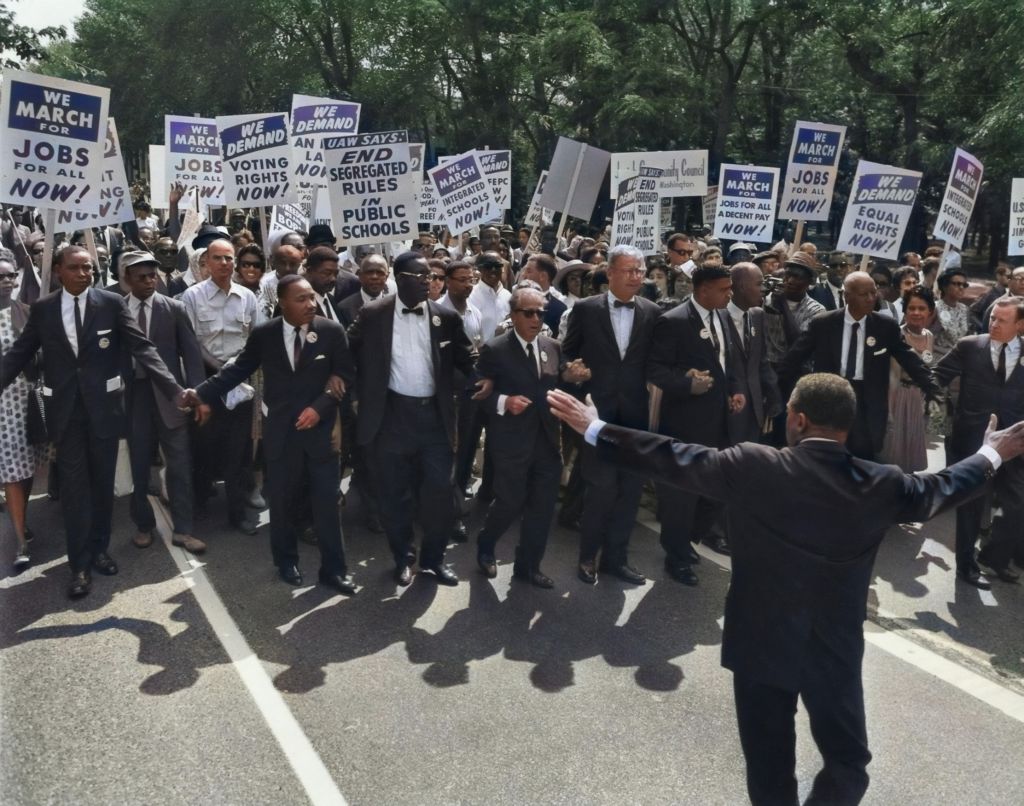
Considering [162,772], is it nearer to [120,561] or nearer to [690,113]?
[120,561]

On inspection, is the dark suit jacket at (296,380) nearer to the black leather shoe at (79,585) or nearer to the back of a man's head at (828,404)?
the black leather shoe at (79,585)

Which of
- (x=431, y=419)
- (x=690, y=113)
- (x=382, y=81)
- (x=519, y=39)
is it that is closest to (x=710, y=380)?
(x=431, y=419)

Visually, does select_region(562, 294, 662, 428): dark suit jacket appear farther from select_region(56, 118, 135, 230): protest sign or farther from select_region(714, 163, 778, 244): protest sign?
select_region(714, 163, 778, 244): protest sign

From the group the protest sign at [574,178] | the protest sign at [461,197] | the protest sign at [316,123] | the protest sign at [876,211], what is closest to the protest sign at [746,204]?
the protest sign at [574,178]

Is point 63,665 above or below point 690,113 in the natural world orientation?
below

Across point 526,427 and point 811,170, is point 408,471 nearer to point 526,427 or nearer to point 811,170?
point 526,427

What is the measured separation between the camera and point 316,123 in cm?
1238

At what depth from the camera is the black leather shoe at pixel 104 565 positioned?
6.75 meters

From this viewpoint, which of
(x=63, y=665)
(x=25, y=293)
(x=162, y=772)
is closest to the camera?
(x=162, y=772)

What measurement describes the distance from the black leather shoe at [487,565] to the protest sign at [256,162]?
5091 millimetres

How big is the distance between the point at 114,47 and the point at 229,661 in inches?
1904

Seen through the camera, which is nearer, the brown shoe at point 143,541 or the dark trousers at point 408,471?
the dark trousers at point 408,471

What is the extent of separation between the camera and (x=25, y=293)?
8969 mm

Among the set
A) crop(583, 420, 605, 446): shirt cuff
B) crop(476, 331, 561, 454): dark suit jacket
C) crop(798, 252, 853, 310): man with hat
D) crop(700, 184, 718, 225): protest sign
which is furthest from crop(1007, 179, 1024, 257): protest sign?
crop(700, 184, 718, 225): protest sign
